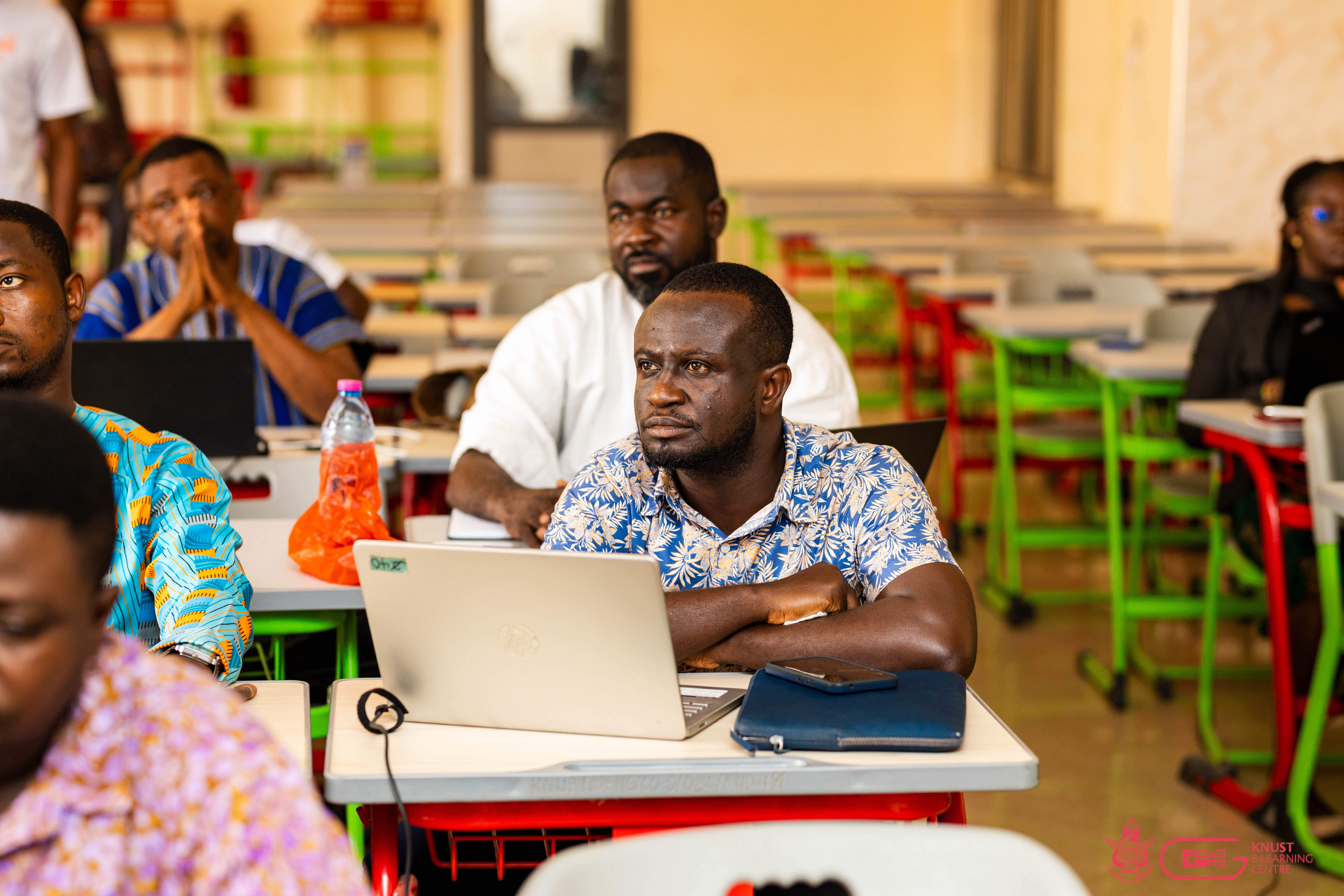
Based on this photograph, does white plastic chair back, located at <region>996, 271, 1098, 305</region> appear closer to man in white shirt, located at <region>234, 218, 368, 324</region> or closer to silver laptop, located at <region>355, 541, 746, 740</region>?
man in white shirt, located at <region>234, 218, 368, 324</region>

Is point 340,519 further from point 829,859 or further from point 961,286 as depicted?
point 961,286

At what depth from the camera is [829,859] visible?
95cm

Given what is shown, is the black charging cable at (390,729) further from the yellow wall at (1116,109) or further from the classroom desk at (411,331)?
the yellow wall at (1116,109)

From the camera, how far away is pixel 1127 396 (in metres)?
3.58

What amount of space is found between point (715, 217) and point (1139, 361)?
1.32 meters

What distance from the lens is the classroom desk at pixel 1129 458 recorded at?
3318 millimetres

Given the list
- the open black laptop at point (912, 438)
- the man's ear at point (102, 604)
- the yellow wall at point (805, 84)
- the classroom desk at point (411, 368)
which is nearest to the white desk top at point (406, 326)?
the classroom desk at point (411, 368)

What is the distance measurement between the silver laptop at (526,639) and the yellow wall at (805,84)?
35.7 ft

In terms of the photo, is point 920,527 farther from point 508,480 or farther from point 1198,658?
point 1198,658

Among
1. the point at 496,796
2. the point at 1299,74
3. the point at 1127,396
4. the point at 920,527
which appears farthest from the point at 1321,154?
the point at 496,796

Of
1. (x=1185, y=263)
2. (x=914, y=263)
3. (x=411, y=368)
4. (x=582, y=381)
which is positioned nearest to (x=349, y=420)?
(x=582, y=381)

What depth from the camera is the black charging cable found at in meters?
1.26

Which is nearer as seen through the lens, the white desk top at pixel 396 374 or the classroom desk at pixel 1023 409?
the white desk top at pixel 396 374

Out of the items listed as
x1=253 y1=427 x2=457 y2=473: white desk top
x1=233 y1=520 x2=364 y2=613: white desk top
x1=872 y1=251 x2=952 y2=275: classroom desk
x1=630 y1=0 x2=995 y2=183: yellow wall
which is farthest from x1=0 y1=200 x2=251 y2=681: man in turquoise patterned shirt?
x1=630 y1=0 x2=995 y2=183: yellow wall
